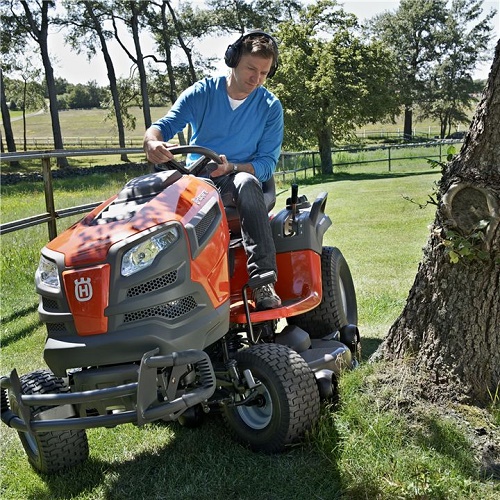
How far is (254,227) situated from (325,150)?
25.6 meters

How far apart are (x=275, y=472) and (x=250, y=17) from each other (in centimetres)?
3744

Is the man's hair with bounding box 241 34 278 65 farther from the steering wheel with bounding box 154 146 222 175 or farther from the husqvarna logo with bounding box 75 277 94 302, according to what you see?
the husqvarna logo with bounding box 75 277 94 302

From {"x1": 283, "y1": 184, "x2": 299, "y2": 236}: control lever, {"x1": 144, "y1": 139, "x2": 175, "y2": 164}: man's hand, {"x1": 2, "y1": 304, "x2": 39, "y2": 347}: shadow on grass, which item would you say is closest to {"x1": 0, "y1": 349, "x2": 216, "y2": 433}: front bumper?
{"x1": 144, "y1": 139, "x2": 175, "y2": 164}: man's hand

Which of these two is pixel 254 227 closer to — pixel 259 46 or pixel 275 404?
pixel 275 404

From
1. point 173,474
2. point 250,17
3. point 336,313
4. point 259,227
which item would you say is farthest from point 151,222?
point 250,17

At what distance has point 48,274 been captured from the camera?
267 centimetres

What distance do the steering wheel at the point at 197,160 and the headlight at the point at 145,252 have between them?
2.12ft

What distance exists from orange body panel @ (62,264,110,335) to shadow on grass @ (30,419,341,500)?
2.41 feet

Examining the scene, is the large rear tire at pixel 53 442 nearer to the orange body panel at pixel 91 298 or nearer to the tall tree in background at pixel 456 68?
the orange body panel at pixel 91 298

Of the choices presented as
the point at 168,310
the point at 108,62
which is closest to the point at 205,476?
Result: the point at 168,310

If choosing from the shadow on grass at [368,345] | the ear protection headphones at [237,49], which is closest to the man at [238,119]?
the ear protection headphones at [237,49]

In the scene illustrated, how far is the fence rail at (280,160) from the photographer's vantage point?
5.93 m

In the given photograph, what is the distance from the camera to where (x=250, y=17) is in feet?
123

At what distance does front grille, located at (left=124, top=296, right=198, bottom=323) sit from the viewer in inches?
99.4
